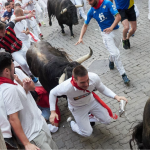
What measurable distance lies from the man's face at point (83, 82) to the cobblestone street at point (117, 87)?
105cm

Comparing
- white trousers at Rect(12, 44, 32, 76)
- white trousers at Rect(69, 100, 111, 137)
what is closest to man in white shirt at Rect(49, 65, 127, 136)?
white trousers at Rect(69, 100, 111, 137)

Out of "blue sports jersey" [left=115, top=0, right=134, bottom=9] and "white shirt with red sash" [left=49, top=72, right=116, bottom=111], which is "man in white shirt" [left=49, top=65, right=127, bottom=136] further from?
"blue sports jersey" [left=115, top=0, right=134, bottom=9]

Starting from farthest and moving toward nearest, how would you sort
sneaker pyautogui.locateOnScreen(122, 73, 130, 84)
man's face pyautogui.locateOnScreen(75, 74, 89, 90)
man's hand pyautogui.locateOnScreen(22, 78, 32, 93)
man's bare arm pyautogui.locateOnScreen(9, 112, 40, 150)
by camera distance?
sneaker pyautogui.locateOnScreen(122, 73, 130, 84), man's face pyautogui.locateOnScreen(75, 74, 89, 90), man's hand pyautogui.locateOnScreen(22, 78, 32, 93), man's bare arm pyautogui.locateOnScreen(9, 112, 40, 150)

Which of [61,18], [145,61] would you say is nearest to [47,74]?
[145,61]

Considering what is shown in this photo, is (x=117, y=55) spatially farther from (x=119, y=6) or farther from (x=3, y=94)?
(x=3, y=94)

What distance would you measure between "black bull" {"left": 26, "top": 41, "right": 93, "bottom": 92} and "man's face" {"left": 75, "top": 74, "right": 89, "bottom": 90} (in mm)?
731

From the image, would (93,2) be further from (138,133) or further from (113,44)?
(138,133)

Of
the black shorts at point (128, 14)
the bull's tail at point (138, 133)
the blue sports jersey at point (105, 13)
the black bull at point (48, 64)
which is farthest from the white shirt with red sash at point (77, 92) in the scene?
the black shorts at point (128, 14)

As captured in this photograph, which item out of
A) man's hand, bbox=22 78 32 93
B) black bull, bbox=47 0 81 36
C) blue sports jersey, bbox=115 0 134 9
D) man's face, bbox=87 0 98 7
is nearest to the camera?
man's hand, bbox=22 78 32 93

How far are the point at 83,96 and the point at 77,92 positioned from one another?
198 millimetres

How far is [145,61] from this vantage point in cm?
629

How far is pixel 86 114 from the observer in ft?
13.6

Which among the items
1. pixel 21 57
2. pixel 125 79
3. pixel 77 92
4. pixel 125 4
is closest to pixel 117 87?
pixel 125 79

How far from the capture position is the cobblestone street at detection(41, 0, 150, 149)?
14.3 ft
